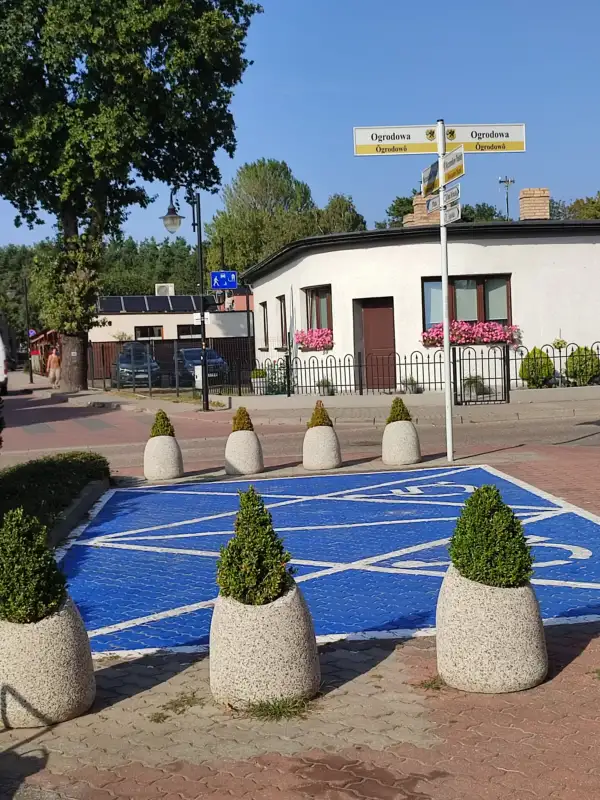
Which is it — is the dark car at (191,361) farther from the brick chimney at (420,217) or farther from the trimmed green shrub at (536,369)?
the trimmed green shrub at (536,369)

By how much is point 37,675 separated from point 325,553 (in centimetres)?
421

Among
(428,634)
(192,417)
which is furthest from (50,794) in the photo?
(192,417)

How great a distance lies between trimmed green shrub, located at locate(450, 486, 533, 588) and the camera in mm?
5035

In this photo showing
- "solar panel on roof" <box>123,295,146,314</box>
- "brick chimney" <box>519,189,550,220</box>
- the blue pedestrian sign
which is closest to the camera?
the blue pedestrian sign

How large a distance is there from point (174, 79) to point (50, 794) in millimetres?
32782

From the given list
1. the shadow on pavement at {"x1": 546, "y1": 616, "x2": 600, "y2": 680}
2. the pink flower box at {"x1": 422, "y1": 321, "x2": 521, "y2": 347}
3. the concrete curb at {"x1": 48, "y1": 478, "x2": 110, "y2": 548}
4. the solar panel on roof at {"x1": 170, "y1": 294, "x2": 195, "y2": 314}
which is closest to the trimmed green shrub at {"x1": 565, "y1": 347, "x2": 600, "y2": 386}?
the pink flower box at {"x1": 422, "y1": 321, "x2": 521, "y2": 347}

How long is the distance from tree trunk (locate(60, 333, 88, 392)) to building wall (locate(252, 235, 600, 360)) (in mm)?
15594

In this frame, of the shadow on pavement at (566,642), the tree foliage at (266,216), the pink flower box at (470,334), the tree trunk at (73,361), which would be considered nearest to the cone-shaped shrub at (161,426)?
the shadow on pavement at (566,642)

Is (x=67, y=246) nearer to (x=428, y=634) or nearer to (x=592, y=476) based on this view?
(x=592, y=476)

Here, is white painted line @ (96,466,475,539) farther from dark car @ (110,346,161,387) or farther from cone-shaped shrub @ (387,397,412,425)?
dark car @ (110,346,161,387)

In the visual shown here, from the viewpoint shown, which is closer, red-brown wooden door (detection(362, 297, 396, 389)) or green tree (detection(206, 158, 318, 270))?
red-brown wooden door (detection(362, 297, 396, 389))

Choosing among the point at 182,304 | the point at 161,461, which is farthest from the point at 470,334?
the point at 182,304

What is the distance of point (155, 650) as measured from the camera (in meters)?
6.00

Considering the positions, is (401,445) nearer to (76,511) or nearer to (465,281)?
Answer: (76,511)
